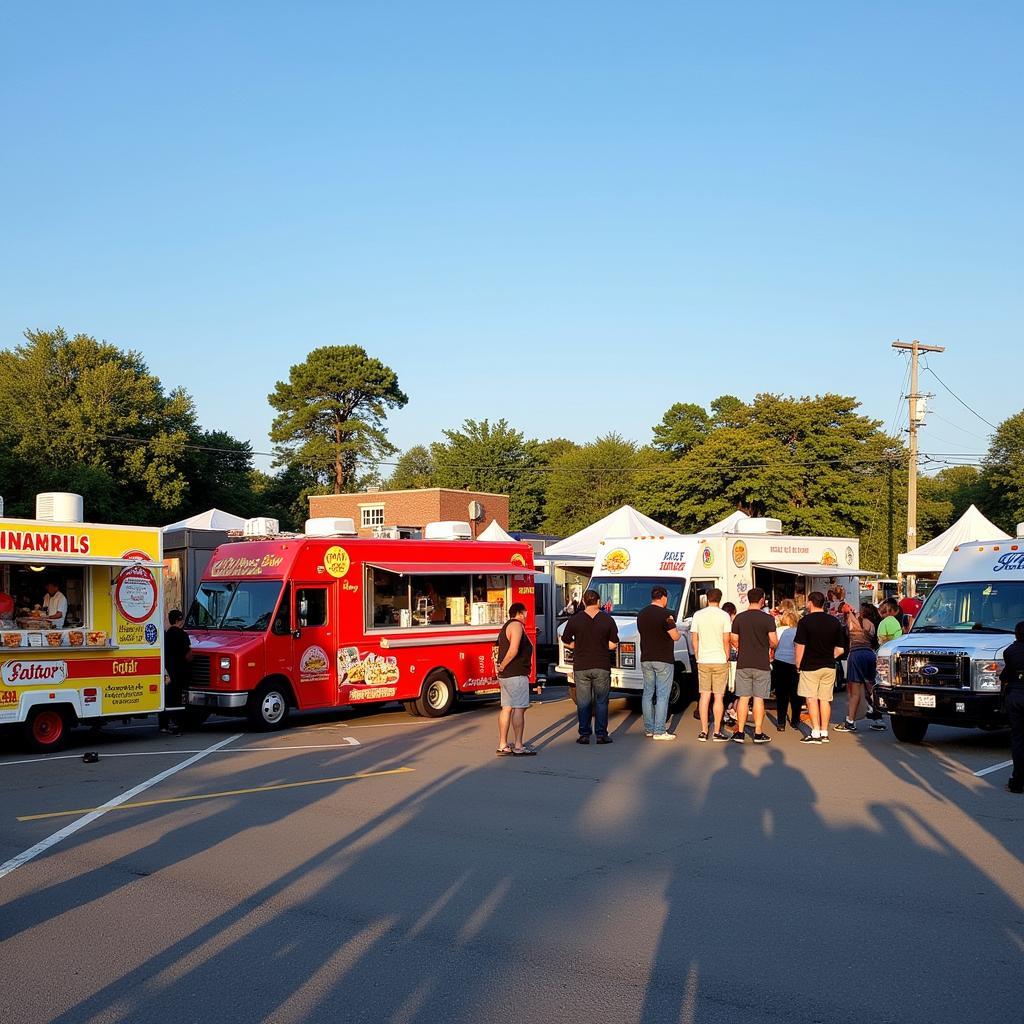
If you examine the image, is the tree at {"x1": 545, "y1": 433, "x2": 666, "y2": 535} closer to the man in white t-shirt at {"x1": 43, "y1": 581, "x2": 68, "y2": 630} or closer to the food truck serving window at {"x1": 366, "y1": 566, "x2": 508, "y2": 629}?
the food truck serving window at {"x1": 366, "y1": 566, "x2": 508, "y2": 629}

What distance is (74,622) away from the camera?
48.8 ft

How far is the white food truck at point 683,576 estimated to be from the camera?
60.4ft

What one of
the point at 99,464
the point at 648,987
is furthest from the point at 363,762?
the point at 99,464

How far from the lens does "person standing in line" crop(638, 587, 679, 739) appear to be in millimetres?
14773

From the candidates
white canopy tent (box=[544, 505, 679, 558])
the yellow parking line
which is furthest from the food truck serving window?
white canopy tent (box=[544, 505, 679, 558])

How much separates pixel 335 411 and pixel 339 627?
2265 inches

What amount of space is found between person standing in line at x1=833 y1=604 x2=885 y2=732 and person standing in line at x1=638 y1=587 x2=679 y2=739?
8.99ft

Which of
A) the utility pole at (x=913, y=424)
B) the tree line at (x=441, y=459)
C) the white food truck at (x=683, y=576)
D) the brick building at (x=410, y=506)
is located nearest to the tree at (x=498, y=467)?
the tree line at (x=441, y=459)

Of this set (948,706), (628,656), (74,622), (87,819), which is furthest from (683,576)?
(87,819)

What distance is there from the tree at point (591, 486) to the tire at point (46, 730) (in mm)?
57602

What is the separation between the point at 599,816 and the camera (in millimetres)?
9828

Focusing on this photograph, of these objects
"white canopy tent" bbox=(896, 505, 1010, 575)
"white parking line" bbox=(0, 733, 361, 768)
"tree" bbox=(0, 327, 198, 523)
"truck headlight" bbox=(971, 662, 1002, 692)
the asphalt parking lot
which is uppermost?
"tree" bbox=(0, 327, 198, 523)

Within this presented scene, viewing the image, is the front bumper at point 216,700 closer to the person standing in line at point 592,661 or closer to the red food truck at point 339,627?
the red food truck at point 339,627

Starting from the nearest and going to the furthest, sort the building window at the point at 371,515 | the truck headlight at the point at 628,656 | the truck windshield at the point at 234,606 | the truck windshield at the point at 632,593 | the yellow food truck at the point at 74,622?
1. the yellow food truck at the point at 74,622
2. the truck windshield at the point at 234,606
3. the truck headlight at the point at 628,656
4. the truck windshield at the point at 632,593
5. the building window at the point at 371,515
